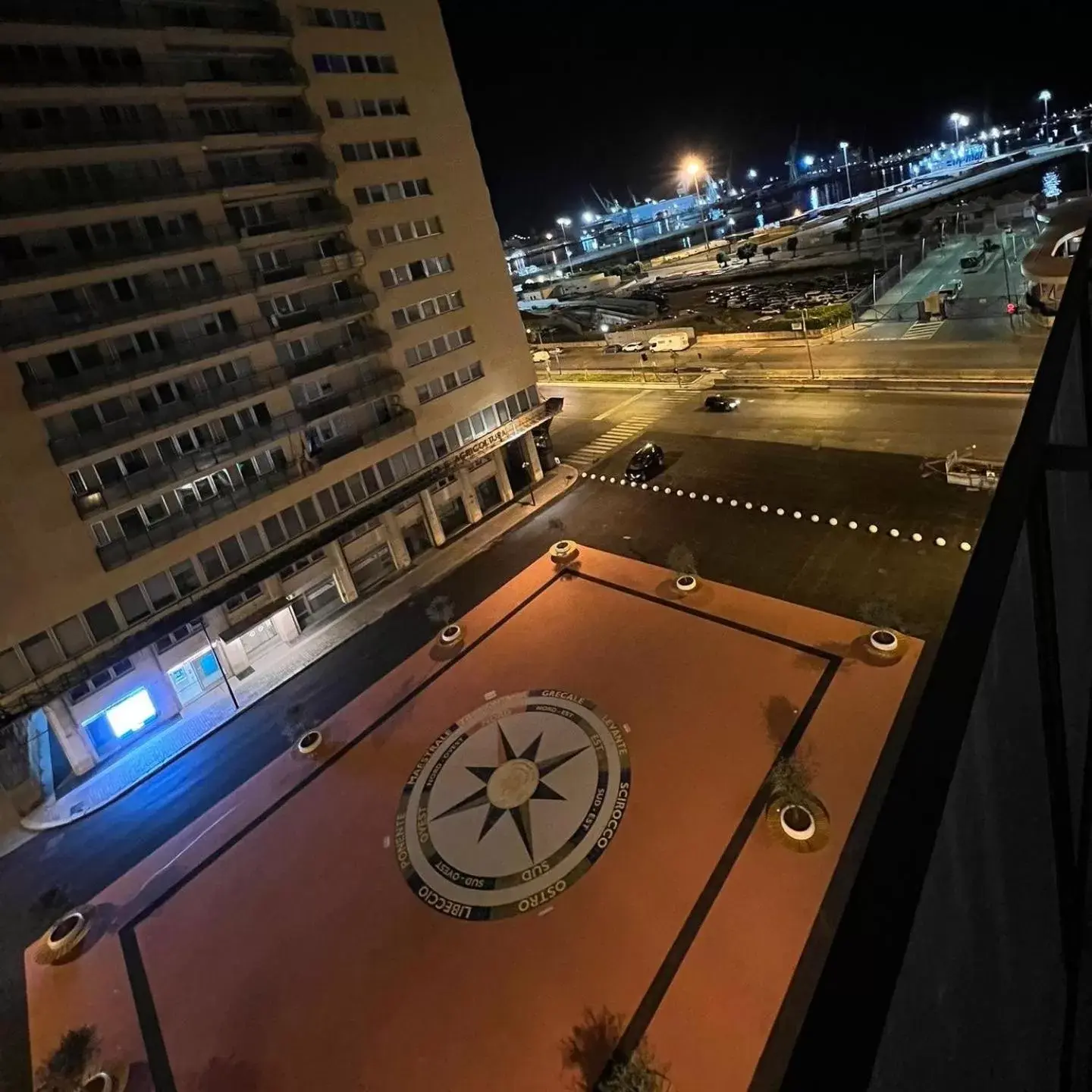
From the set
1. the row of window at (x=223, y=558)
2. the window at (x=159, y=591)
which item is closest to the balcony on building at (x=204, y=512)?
the row of window at (x=223, y=558)

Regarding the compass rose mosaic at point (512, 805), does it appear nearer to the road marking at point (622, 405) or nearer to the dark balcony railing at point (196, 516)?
the dark balcony railing at point (196, 516)

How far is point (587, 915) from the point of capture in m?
19.6

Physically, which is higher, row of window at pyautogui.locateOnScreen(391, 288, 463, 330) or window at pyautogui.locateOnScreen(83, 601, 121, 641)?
row of window at pyautogui.locateOnScreen(391, 288, 463, 330)

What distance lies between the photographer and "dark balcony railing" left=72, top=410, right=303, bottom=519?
30.5 meters

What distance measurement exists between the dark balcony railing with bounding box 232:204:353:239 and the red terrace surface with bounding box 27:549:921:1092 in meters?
24.4

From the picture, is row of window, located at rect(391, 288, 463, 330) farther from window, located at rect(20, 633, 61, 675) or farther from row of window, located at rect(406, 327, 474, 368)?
window, located at rect(20, 633, 61, 675)

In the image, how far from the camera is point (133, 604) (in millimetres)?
31969

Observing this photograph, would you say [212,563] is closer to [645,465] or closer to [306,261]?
[306,261]

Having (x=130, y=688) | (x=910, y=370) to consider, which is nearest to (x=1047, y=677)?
(x=130, y=688)

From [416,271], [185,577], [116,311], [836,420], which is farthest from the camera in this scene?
[836,420]

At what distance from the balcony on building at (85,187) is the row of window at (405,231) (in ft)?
30.5

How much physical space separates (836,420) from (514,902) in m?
40.1

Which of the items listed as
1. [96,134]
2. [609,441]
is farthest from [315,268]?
[609,441]

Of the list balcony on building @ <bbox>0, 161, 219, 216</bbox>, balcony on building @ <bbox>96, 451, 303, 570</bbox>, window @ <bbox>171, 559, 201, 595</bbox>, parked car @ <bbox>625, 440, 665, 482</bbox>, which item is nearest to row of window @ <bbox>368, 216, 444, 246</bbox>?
balcony on building @ <bbox>0, 161, 219, 216</bbox>
